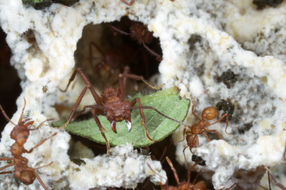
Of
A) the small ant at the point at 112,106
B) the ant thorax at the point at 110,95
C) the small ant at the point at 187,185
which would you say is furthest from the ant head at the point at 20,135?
the small ant at the point at 187,185

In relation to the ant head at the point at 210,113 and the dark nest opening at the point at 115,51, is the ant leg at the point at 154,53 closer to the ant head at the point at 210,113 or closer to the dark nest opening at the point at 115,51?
the dark nest opening at the point at 115,51

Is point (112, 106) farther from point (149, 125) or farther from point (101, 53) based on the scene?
point (101, 53)

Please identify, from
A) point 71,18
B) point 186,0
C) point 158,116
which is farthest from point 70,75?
point 186,0

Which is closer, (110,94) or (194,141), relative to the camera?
(194,141)

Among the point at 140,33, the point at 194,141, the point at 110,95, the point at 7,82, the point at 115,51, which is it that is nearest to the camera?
the point at 194,141

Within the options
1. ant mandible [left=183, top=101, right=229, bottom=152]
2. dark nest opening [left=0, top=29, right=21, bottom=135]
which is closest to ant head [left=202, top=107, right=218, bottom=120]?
ant mandible [left=183, top=101, right=229, bottom=152]

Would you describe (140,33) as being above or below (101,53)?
above

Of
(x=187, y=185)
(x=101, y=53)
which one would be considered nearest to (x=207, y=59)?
(x=187, y=185)
